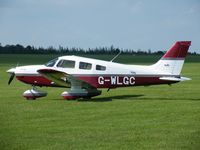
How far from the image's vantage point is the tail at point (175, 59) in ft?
55.6

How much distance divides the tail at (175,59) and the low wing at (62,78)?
8.99 ft

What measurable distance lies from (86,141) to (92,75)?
330 inches

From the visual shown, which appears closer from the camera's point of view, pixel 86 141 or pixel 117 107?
pixel 86 141

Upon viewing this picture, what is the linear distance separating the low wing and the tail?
8.99ft

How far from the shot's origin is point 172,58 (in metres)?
17.2

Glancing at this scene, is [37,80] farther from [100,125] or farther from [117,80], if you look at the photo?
[100,125]

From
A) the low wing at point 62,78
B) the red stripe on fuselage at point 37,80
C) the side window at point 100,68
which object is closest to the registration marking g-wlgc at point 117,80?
the side window at point 100,68

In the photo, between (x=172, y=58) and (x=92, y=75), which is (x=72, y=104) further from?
(x=172, y=58)

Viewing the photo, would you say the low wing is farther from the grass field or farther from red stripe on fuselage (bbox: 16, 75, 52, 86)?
the grass field

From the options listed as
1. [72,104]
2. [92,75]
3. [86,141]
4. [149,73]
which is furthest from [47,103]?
[86,141]

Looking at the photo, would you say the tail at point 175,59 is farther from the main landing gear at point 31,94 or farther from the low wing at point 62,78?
the main landing gear at point 31,94

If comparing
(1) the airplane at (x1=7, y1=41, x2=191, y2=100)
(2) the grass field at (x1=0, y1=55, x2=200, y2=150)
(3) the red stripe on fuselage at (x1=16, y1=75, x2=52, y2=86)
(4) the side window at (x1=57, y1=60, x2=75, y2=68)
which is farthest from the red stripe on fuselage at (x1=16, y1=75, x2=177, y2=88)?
(2) the grass field at (x1=0, y1=55, x2=200, y2=150)

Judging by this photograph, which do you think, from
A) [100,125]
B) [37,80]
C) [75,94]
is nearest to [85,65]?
[75,94]

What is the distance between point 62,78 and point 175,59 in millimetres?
4167
